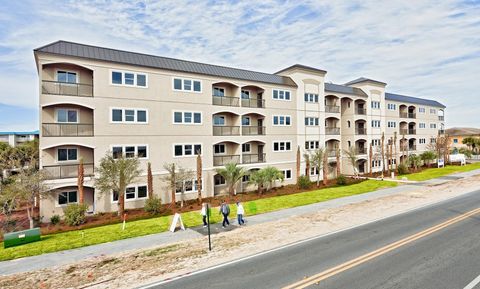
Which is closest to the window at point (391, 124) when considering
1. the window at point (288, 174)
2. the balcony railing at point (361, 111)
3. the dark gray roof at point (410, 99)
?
the dark gray roof at point (410, 99)

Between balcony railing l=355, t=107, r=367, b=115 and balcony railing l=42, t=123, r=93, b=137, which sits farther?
balcony railing l=355, t=107, r=367, b=115

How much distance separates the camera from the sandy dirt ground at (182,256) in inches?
394

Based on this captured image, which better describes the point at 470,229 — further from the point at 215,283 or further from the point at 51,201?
the point at 51,201

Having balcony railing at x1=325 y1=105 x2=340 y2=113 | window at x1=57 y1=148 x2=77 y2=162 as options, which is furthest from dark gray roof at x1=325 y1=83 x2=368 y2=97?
window at x1=57 y1=148 x2=77 y2=162

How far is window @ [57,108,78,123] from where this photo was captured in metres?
22.4

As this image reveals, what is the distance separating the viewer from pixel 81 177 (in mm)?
20438

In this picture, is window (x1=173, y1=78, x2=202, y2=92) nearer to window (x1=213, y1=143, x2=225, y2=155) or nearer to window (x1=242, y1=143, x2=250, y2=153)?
window (x1=213, y1=143, x2=225, y2=155)

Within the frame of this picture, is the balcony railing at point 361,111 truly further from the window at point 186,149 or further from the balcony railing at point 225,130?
the window at point 186,149

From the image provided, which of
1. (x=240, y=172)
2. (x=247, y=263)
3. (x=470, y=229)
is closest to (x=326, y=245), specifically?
(x=247, y=263)

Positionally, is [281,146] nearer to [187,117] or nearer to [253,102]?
[253,102]

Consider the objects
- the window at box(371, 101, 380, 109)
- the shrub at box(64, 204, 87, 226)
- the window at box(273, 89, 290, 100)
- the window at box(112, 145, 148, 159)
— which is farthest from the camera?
the window at box(371, 101, 380, 109)

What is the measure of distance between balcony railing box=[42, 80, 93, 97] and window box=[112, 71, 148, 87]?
2190 mm

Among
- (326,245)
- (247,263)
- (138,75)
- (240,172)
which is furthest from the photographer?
(240,172)

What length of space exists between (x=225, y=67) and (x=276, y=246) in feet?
76.7
